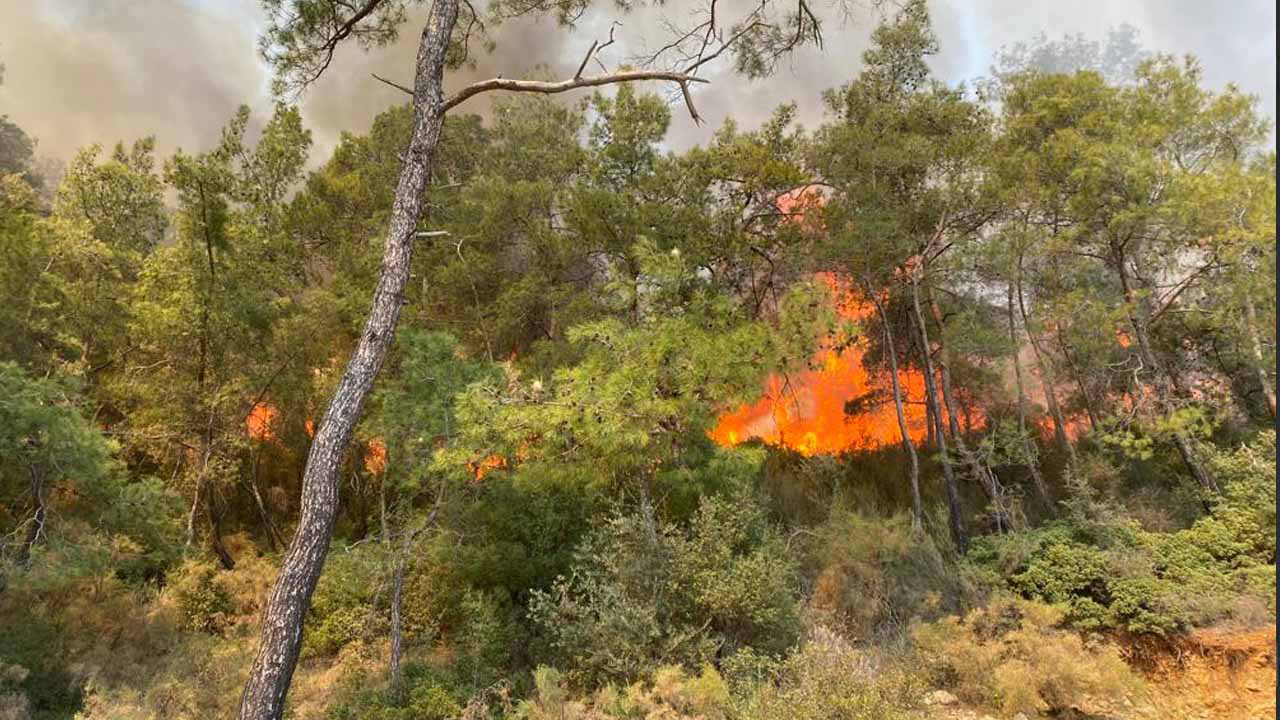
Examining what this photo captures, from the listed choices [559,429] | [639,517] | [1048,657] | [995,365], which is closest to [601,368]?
[559,429]

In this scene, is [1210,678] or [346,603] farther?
[346,603]

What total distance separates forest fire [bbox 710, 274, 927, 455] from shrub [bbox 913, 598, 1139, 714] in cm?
685

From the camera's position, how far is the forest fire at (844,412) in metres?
15.0

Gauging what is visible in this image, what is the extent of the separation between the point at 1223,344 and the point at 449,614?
1704 cm

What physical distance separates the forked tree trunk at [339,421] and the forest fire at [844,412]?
32.4 ft

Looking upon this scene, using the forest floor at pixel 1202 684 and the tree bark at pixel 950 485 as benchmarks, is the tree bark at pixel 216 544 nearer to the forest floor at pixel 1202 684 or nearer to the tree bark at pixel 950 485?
the forest floor at pixel 1202 684

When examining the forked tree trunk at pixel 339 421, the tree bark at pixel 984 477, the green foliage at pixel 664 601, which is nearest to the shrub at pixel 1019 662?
the green foliage at pixel 664 601

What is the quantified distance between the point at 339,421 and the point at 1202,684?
34.9ft

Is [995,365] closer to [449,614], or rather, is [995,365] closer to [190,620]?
[449,614]

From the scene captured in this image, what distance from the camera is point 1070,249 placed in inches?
425

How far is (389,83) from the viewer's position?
225 inches

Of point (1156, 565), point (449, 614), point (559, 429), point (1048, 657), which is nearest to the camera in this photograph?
point (1048, 657)

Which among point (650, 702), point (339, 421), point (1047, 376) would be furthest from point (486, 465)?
point (1047, 376)

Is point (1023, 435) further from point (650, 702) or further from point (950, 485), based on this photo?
point (650, 702)
